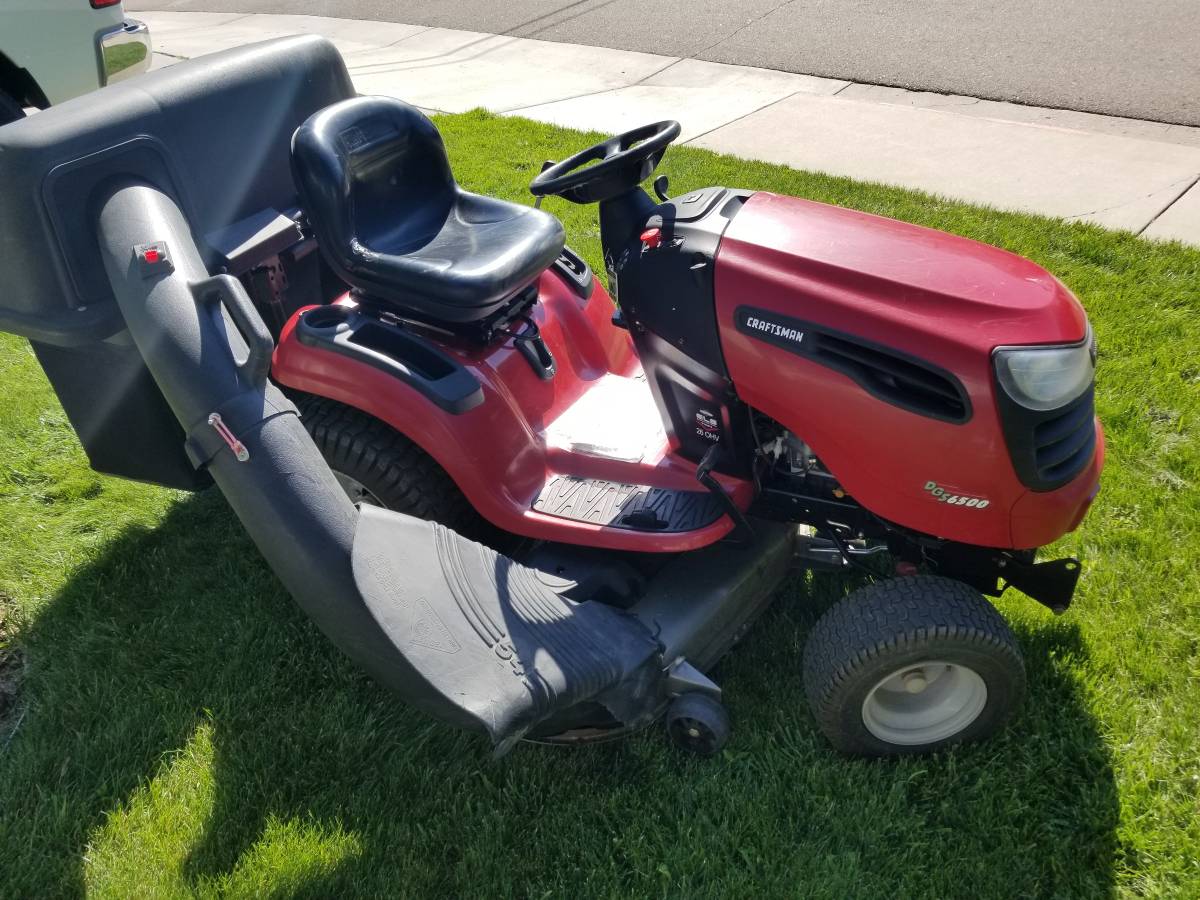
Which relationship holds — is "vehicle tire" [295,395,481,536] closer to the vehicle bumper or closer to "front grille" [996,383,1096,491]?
"front grille" [996,383,1096,491]

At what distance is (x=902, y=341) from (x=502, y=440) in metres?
1.02

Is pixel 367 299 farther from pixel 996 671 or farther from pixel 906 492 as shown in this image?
pixel 996 671

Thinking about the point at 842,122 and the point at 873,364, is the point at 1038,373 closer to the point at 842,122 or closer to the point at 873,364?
the point at 873,364

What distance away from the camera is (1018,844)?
2090 millimetres

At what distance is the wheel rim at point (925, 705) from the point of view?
7.38 feet

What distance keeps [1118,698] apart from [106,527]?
9.66ft

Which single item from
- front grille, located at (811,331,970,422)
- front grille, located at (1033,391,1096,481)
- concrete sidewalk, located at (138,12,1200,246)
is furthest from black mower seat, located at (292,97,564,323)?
concrete sidewalk, located at (138,12,1200,246)

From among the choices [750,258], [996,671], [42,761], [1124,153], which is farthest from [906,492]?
[1124,153]

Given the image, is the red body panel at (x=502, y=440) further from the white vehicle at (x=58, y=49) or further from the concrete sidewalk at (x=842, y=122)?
the concrete sidewalk at (x=842, y=122)

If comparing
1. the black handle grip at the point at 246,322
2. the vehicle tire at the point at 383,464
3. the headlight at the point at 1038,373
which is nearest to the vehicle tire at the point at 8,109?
the vehicle tire at the point at 383,464

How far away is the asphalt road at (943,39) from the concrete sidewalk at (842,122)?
0.87 feet

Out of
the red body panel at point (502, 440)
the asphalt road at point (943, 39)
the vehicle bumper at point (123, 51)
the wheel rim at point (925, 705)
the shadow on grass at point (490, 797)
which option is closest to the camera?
the shadow on grass at point (490, 797)

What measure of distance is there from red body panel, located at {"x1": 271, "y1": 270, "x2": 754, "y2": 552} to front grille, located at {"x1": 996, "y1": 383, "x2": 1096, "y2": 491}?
0.64 m

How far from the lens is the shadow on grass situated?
2096mm
